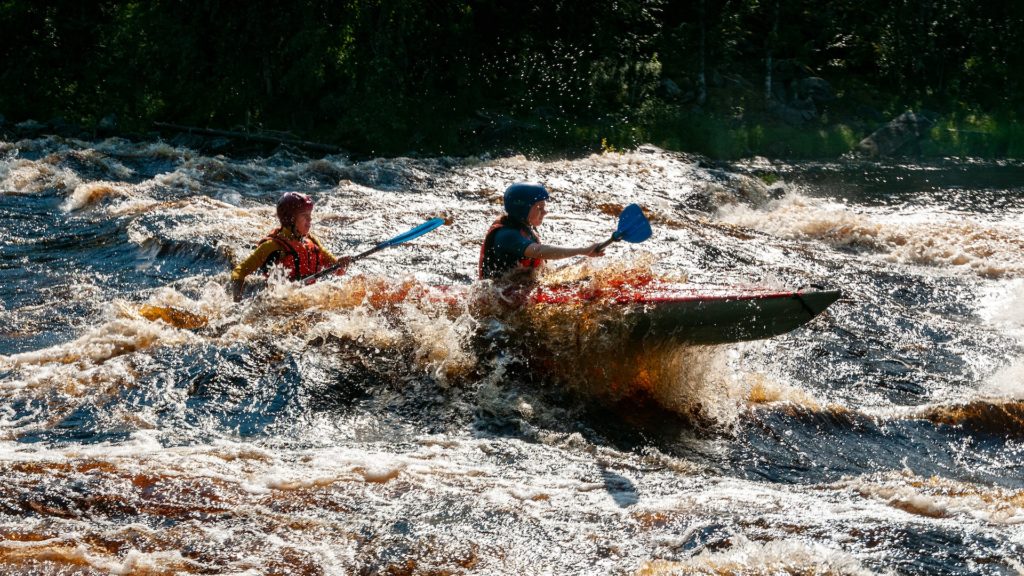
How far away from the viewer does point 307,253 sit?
A: 6699 mm

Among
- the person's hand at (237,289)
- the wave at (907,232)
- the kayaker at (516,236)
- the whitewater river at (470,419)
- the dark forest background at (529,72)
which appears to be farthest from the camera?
the dark forest background at (529,72)

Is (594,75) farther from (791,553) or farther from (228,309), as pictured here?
(791,553)

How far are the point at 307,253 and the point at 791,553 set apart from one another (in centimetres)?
425

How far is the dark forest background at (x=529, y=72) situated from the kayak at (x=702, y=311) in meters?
12.1

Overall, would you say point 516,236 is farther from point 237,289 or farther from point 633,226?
point 237,289

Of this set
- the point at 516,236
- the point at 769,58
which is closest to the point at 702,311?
the point at 516,236

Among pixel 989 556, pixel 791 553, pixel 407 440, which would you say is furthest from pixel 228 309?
pixel 989 556

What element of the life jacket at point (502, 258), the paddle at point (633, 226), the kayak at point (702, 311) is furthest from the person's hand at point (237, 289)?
the paddle at point (633, 226)

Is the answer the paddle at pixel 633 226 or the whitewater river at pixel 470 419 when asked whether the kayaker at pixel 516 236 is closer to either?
the whitewater river at pixel 470 419

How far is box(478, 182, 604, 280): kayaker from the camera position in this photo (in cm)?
587

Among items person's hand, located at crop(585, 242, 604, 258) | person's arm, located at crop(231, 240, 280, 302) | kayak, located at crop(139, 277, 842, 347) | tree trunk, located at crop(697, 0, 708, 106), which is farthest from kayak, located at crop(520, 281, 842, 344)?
tree trunk, located at crop(697, 0, 708, 106)

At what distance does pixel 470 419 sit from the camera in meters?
5.06

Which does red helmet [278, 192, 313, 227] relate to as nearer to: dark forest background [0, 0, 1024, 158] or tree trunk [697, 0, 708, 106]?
dark forest background [0, 0, 1024, 158]

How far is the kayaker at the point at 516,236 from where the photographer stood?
587 centimetres
